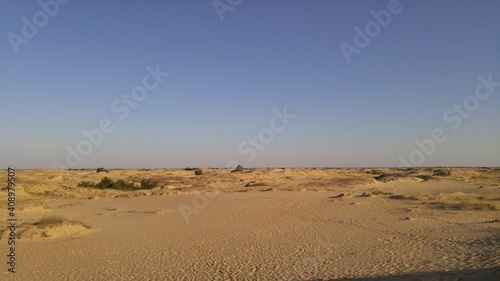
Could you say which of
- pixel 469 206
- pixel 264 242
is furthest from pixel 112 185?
pixel 469 206

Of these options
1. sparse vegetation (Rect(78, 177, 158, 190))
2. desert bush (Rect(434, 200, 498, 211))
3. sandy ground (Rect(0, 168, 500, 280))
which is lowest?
sandy ground (Rect(0, 168, 500, 280))

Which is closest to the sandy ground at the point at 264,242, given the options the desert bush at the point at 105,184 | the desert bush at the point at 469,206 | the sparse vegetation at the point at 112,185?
the desert bush at the point at 469,206

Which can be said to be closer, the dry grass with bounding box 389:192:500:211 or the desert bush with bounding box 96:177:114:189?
the dry grass with bounding box 389:192:500:211

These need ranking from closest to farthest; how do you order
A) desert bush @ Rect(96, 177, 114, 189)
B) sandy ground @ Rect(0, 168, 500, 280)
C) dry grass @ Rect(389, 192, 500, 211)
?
sandy ground @ Rect(0, 168, 500, 280)
dry grass @ Rect(389, 192, 500, 211)
desert bush @ Rect(96, 177, 114, 189)

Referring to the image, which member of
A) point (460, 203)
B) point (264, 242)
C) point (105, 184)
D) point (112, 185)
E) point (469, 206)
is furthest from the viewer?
point (112, 185)

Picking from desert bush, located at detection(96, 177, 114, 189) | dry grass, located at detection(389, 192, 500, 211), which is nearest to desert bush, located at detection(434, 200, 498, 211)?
dry grass, located at detection(389, 192, 500, 211)

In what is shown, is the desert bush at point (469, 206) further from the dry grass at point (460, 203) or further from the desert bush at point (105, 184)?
the desert bush at point (105, 184)

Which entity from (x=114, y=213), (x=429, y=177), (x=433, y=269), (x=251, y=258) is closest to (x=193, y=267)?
(x=251, y=258)

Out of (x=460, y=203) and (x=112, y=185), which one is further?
(x=112, y=185)

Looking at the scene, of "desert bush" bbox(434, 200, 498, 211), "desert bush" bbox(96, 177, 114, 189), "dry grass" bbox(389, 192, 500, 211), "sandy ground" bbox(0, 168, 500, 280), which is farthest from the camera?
"desert bush" bbox(96, 177, 114, 189)

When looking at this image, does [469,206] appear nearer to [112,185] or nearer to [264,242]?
[264,242]

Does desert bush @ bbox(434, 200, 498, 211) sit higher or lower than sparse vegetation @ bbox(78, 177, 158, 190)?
lower

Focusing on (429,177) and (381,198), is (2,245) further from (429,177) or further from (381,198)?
(429,177)

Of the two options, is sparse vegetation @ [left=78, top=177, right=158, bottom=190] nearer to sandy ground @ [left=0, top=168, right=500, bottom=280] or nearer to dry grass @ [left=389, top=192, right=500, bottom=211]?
sandy ground @ [left=0, top=168, right=500, bottom=280]
